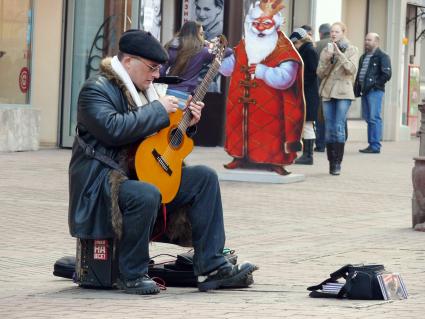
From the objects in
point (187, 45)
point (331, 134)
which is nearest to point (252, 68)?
point (187, 45)

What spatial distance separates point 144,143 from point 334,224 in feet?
13.8

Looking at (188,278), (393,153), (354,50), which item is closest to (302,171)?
(354,50)

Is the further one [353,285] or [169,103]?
[169,103]

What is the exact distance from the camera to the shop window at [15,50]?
1791cm

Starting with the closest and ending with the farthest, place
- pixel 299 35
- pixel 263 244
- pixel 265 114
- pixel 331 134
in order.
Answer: pixel 263 244
pixel 265 114
pixel 331 134
pixel 299 35

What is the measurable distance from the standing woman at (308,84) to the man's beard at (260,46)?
109 inches

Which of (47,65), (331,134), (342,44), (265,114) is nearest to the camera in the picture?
(265,114)

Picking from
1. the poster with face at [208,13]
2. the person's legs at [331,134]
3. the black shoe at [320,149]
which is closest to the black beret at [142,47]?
the person's legs at [331,134]

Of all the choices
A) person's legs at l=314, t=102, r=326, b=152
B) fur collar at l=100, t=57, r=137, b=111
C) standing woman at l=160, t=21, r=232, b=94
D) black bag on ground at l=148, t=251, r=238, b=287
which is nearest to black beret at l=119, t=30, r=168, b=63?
fur collar at l=100, t=57, r=137, b=111

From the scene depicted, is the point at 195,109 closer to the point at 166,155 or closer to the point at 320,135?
the point at 166,155

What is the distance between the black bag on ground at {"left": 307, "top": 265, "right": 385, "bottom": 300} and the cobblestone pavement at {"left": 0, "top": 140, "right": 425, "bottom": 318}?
0.06 metres

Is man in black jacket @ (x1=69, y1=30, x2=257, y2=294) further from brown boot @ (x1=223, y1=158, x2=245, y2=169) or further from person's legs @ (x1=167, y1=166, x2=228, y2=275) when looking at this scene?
brown boot @ (x1=223, y1=158, x2=245, y2=169)

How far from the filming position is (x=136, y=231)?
716 cm

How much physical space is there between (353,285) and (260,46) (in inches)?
318
